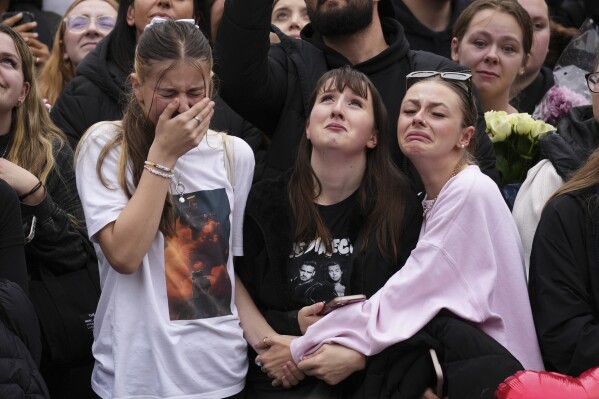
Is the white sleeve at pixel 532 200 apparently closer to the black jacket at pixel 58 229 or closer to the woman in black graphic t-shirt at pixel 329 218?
the woman in black graphic t-shirt at pixel 329 218

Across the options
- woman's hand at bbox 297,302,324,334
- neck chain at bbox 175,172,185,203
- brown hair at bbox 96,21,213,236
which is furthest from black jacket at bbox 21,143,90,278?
woman's hand at bbox 297,302,324,334

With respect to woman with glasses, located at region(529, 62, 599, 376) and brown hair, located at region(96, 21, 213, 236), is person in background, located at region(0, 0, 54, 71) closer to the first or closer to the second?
brown hair, located at region(96, 21, 213, 236)

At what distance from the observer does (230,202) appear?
404 cm

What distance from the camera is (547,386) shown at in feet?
11.3

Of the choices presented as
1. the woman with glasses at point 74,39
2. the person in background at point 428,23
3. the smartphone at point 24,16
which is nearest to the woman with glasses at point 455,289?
the person in background at point 428,23

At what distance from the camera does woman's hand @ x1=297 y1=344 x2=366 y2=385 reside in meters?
3.84


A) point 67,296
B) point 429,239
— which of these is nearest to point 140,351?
point 67,296

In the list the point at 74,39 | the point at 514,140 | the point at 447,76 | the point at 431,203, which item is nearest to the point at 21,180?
the point at 431,203

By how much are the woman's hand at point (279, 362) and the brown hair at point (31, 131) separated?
1.15 metres

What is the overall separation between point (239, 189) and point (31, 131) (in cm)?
100

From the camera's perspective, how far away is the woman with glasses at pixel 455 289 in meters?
3.80

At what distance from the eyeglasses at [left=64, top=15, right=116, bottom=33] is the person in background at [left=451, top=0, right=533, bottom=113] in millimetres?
1993

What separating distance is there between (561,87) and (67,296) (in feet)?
8.56

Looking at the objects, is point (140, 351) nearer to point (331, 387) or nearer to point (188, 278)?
point (188, 278)
